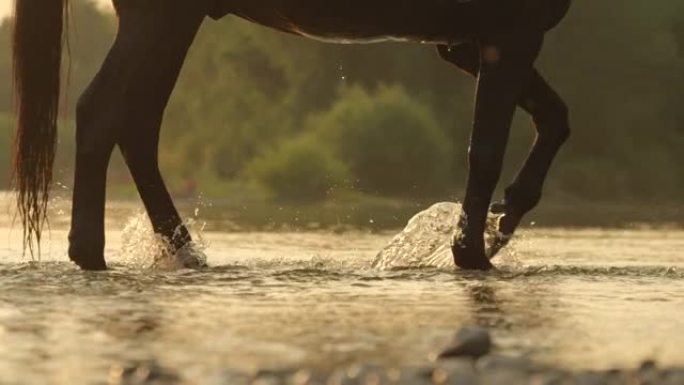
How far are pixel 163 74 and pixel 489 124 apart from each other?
1505mm

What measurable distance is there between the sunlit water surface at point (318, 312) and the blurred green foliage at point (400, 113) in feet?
78.6

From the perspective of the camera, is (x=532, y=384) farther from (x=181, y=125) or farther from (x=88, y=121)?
(x=181, y=125)

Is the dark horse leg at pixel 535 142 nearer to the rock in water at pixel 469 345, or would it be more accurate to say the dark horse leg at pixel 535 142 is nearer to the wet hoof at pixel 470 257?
the wet hoof at pixel 470 257

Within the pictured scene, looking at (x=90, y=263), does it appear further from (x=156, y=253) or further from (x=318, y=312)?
(x=318, y=312)

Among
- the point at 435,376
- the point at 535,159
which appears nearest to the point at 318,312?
the point at 435,376

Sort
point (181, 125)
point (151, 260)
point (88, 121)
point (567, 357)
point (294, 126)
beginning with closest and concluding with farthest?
point (567, 357)
point (88, 121)
point (151, 260)
point (294, 126)
point (181, 125)

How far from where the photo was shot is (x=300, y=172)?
1337 inches

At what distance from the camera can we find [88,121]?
748cm

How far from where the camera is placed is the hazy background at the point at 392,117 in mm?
34344

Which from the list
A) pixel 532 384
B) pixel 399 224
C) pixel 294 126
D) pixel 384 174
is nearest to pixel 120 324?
pixel 532 384

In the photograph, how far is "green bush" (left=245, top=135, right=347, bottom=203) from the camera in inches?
1323

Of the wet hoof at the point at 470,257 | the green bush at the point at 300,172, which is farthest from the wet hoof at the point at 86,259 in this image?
the green bush at the point at 300,172

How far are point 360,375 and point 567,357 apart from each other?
0.81 meters

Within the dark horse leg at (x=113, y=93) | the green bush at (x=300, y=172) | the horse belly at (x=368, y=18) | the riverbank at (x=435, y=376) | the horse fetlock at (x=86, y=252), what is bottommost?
the green bush at (x=300, y=172)
